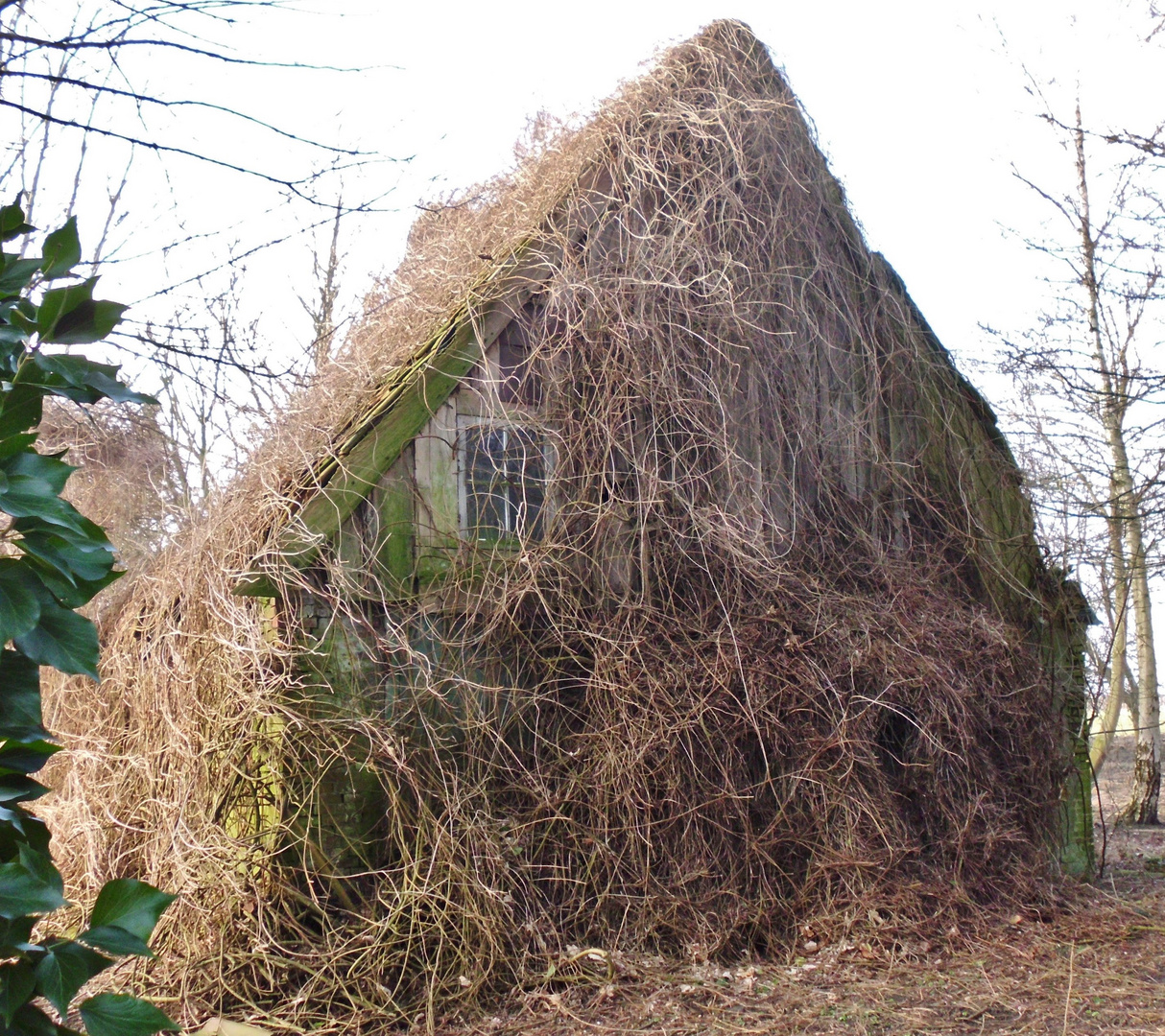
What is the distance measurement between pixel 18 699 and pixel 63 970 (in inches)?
18.4

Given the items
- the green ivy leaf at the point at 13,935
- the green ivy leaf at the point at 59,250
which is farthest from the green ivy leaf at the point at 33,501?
the green ivy leaf at the point at 13,935

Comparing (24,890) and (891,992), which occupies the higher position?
(24,890)

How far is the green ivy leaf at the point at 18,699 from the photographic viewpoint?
5.87ft

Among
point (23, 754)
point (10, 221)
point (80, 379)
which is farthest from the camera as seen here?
point (10, 221)

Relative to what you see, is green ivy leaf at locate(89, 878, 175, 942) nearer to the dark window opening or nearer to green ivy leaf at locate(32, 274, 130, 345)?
green ivy leaf at locate(32, 274, 130, 345)

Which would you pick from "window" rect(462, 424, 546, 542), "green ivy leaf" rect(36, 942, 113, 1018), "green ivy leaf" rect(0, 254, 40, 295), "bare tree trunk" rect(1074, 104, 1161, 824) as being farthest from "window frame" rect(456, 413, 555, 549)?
"bare tree trunk" rect(1074, 104, 1161, 824)

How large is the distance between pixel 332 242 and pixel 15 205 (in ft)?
49.8

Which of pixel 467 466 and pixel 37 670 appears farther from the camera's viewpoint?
pixel 467 466

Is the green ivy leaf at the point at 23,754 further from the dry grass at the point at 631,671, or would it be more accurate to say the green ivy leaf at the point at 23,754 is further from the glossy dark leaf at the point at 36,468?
the dry grass at the point at 631,671

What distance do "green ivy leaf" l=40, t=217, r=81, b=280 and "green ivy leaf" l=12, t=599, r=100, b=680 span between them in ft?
2.31

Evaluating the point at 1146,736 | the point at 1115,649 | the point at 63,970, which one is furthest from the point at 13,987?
the point at 1115,649

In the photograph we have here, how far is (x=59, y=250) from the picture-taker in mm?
2051

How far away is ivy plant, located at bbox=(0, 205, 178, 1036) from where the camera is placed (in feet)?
5.55

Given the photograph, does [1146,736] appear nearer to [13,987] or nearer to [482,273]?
[482,273]
